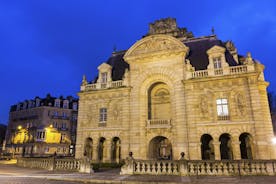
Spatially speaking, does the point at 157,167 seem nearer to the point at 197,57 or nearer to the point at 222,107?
the point at 222,107

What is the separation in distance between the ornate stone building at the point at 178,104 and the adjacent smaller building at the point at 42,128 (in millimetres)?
24212

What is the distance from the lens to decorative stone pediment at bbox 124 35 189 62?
22330mm

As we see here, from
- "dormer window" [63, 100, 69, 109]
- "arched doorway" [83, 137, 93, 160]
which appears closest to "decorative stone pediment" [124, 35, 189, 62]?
"arched doorway" [83, 137, 93, 160]

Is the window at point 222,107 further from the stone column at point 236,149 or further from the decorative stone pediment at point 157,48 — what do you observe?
the decorative stone pediment at point 157,48

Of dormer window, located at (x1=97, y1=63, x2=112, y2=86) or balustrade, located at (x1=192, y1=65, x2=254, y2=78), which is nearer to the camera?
balustrade, located at (x1=192, y1=65, x2=254, y2=78)

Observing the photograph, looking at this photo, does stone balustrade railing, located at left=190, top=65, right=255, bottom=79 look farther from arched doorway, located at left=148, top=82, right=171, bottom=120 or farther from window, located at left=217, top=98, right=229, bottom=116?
arched doorway, located at left=148, top=82, right=171, bottom=120

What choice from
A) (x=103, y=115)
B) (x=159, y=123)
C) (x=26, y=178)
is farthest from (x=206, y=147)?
(x=26, y=178)

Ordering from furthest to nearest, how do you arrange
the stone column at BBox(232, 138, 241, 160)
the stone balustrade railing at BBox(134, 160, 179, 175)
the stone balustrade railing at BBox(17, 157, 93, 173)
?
the stone column at BBox(232, 138, 241, 160), the stone balustrade railing at BBox(17, 157, 93, 173), the stone balustrade railing at BBox(134, 160, 179, 175)

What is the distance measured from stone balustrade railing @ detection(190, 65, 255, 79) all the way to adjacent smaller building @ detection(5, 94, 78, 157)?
33427 millimetres

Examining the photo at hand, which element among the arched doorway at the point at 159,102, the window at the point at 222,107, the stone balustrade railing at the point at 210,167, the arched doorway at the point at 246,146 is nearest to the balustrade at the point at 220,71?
the window at the point at 222,107

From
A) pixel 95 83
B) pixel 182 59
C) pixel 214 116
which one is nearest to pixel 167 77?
pixel 182 59

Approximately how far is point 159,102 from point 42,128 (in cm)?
3278

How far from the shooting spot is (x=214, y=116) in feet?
64.0

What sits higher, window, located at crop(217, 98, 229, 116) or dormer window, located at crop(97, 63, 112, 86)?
dormer window, located at crop(97, 63, 112, 86)
